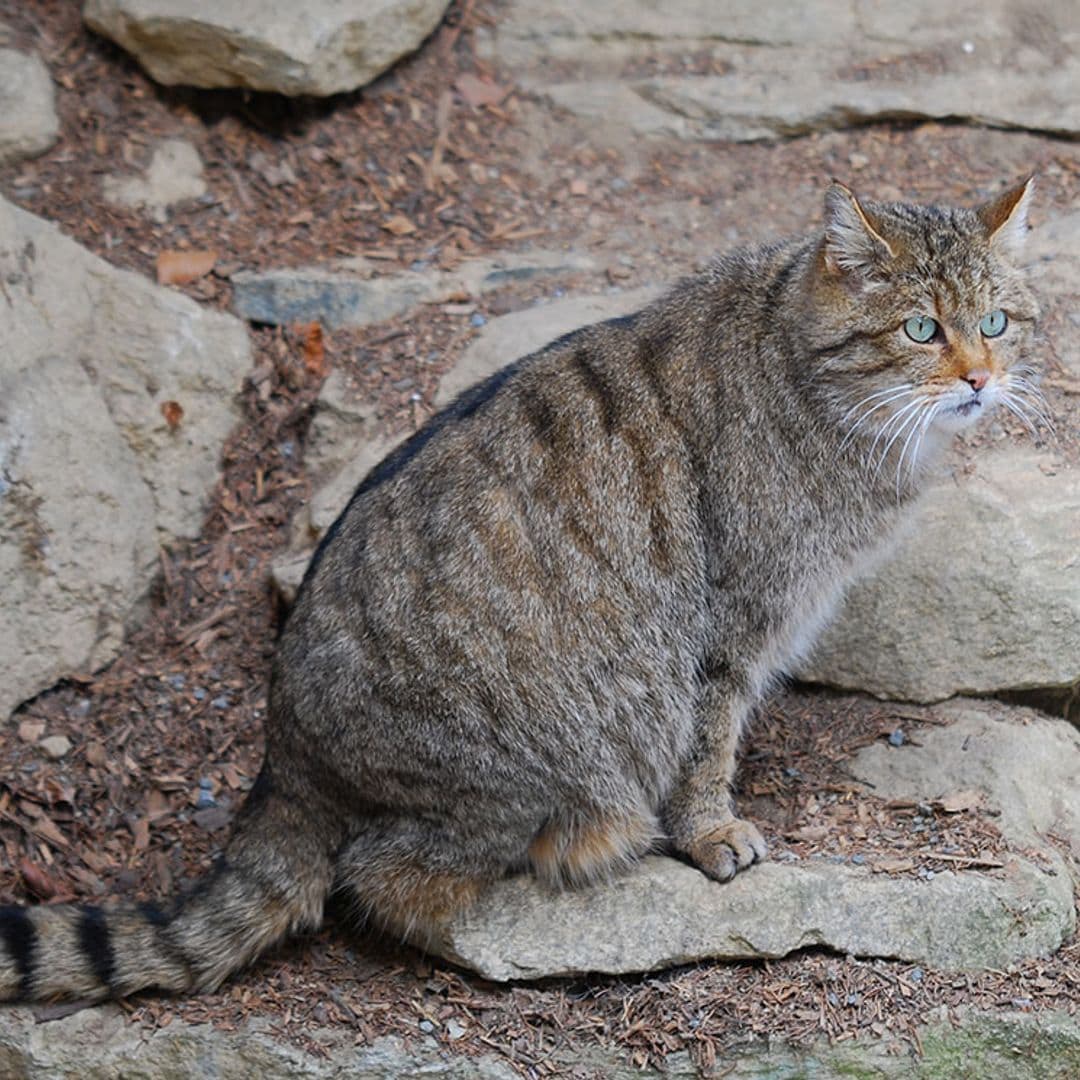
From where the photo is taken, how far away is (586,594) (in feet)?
15.0

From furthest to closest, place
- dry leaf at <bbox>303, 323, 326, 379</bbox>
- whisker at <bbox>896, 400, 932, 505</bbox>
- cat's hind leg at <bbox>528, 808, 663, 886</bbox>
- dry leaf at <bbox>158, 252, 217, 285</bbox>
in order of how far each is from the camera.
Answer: dry leaf at <bbox>158, 252, 217, 285</bbox> → dry leaf at <bbox>303, 323, 326, 379</bbox> → cat's hind leg at <bbox>528, 808, 663, 886</bbox> → whisker at <bbox>896, 400, 932, 505</bbox>

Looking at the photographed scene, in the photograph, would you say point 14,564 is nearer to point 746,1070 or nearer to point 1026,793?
point 746,1070

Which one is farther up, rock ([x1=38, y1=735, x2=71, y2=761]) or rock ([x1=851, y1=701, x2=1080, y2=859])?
rock ([x1=851, y1=701, x2=1080, y2=859])

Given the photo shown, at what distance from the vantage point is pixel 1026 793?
4.97m

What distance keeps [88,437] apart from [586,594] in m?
2.19

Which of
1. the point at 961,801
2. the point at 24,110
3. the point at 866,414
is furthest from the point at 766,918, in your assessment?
the point at 24,110

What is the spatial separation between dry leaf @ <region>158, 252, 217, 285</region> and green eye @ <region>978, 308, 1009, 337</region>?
3479 mm

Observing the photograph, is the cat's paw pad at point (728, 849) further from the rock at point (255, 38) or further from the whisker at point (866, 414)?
the rock at point (255, 38)

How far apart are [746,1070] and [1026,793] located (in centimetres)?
134

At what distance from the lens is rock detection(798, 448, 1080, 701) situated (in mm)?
5227

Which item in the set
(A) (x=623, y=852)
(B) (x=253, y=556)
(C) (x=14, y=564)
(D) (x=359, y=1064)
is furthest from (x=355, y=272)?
(D) (x=359, y=1064)

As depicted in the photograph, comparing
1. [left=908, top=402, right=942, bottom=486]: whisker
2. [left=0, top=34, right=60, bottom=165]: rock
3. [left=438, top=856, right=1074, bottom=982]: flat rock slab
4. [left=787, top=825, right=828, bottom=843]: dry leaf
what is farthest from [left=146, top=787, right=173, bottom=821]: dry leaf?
[left=0, top=34, right=60, bottom=165]: rock

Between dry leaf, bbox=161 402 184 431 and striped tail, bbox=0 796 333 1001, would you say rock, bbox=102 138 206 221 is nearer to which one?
dry leaf, bbox=161 402 184 431

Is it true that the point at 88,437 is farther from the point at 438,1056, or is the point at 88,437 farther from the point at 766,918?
the point at 766,918
